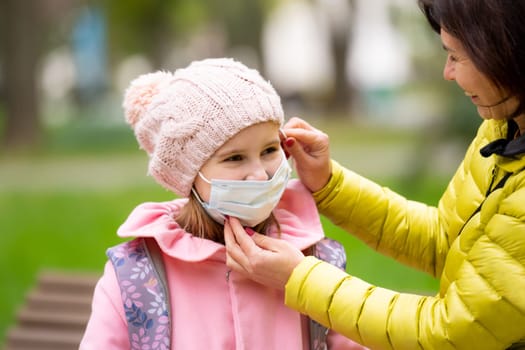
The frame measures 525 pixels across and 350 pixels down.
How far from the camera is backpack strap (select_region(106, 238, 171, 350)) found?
7.89 ft

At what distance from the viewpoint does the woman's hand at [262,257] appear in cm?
241

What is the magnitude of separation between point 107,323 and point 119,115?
21.9 meters

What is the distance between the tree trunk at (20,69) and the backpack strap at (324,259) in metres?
11.5

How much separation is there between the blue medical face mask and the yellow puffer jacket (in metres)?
0.24

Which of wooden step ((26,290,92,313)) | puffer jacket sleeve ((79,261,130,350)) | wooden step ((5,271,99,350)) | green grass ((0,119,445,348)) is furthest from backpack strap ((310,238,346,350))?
A: green grass ((0,119,445,348))

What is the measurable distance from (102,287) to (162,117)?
0.56 meters

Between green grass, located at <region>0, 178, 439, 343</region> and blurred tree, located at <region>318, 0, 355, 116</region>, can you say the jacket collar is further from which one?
blurred tree, located at <region>318, 0, 355, 116</region>

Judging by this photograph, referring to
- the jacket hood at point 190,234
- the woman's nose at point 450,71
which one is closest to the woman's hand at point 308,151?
the jacket hood at point 190,234

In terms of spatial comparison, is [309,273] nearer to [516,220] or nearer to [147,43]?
[516,220]

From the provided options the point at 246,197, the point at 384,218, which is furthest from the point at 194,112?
the point at 384,218

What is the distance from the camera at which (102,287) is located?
2.46m

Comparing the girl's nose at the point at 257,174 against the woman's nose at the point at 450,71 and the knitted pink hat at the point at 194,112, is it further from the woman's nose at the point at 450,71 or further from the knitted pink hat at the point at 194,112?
the woman's nose at the point at 450,71

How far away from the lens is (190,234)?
2566 millimetres

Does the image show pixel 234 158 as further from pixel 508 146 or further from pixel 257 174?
pixel 508 146
